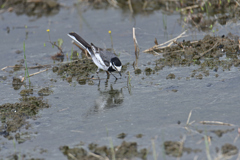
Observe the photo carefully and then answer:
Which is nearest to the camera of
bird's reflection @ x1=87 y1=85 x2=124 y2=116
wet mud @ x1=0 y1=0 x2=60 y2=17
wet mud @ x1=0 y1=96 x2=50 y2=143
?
wet mud @ x1=0 y1=96 x2=50 y2=143

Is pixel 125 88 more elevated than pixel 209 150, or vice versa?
pixel 125 88

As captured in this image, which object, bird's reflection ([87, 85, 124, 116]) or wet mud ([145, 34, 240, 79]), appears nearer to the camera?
bird's reflection ([87, 85, 124, 116])

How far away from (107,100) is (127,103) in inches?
21.1

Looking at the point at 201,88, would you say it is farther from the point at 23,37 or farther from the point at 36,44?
the point at 23,37

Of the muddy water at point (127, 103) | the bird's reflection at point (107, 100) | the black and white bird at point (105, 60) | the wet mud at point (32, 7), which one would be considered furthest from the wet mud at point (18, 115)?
the wet mud at point (32, 7)

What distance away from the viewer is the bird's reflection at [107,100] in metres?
7.12

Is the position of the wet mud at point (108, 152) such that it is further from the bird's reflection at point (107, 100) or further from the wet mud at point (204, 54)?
the wet mud at point (204, 54)

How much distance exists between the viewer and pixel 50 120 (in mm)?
6703

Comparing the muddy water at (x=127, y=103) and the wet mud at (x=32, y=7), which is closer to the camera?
the muddy water at (x=127, y=103)

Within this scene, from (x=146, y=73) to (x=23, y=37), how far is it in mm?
4802

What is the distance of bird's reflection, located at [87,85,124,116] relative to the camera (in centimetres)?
712

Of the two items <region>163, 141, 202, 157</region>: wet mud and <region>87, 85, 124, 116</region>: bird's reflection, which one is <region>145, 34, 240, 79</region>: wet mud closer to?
<region>87, 85, 124, 116</region>: bird's reflection

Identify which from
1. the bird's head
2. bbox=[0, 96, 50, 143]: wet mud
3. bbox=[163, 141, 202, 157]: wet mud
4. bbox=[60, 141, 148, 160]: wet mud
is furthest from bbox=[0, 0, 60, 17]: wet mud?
bbox=[163, 141, 202, 157]: wet mud

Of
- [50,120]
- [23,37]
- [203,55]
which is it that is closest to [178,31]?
[203,55]
